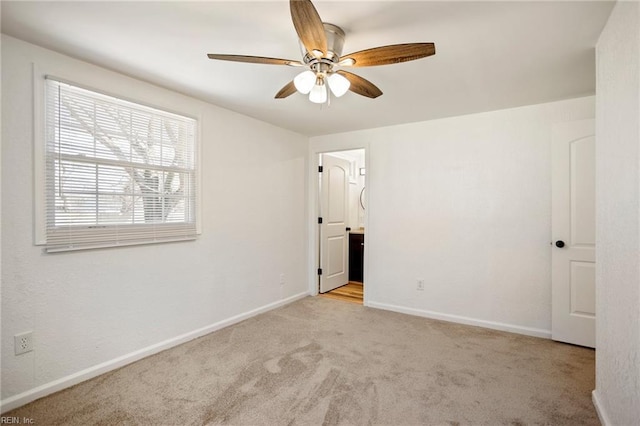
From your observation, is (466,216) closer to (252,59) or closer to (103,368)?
(252,59)

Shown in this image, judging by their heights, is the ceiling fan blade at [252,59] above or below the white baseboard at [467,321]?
above

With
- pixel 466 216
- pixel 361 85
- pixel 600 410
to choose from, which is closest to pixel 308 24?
pixel 361 85

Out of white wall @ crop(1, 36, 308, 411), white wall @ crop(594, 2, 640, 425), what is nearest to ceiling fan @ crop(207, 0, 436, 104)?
white wall @ crop(594, 2, 640, 425)

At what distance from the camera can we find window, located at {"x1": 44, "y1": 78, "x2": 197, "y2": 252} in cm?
209

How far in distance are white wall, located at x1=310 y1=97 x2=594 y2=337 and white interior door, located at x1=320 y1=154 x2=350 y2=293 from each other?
2.50 feet

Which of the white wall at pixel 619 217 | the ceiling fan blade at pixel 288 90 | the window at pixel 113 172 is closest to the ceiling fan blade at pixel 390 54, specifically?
the ceiling fan blade at pixel 288 90

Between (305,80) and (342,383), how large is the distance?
1.97 m

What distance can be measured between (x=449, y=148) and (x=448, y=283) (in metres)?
1.48

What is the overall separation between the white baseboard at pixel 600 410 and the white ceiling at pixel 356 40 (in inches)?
84.1

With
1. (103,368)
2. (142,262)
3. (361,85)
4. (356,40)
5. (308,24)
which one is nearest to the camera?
(308,24)

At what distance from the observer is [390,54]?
161 cm

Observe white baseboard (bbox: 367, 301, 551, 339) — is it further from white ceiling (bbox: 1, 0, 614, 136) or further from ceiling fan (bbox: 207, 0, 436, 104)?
ceiling fan (bbox: 207, 0, 436, 104)

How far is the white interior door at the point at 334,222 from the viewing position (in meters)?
4.59

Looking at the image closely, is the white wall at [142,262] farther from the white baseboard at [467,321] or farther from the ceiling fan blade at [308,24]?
the ceiling fan blade at [308,24]
